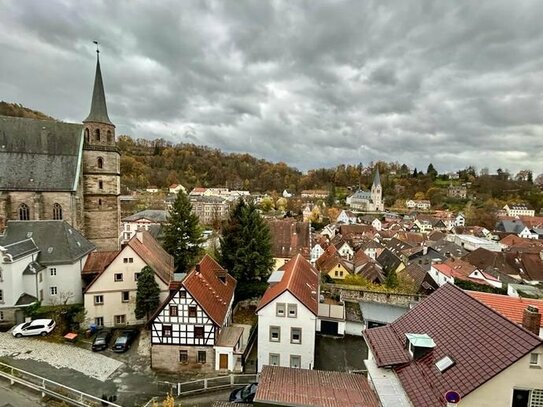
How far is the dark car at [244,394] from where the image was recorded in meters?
16.8

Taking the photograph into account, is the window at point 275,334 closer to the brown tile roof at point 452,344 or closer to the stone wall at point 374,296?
the brown tile roof at point 452,344

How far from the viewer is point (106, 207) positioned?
124ft

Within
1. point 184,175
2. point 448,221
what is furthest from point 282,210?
point 184,175

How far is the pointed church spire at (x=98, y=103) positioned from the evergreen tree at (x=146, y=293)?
20034 millimetres

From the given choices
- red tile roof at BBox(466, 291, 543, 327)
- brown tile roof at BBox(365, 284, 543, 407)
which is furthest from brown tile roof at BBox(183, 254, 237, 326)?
red tile roof at BBox(466, 291, 543, 327)

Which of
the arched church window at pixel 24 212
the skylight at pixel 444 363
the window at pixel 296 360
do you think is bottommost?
the window at pixel 296 360

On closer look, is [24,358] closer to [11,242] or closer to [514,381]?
[11,242]

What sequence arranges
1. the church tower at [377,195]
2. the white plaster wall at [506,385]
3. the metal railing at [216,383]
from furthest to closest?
the church tower at [377,195] < the metal railing at [216,383] < the white plaster wall at [506,385]

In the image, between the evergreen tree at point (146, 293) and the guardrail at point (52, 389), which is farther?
the evergreen tree at point (146, 293)

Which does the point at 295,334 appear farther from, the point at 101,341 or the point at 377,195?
the point at 377,195

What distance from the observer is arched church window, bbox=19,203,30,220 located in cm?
3319

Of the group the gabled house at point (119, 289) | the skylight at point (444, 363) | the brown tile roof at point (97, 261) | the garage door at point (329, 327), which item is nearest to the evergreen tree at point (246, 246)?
the gabled house at point (119, 289)

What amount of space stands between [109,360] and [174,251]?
15.0m

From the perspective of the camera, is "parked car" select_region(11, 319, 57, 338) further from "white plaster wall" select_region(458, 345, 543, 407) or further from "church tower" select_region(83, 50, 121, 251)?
"white plaster wall" select_region(458, 345, 543, 407)
